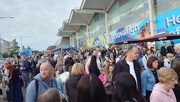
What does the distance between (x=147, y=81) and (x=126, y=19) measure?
19.7 metres

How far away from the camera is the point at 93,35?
37594mm

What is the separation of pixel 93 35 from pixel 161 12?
2175 cm

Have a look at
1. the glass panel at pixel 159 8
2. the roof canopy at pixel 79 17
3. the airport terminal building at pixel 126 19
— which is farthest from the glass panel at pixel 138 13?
the roof canopy at pixel 79 17

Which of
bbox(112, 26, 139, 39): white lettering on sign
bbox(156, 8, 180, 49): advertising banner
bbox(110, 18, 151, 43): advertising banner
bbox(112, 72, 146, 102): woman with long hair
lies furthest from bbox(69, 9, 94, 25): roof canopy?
bbox(112, 72, 146, 102): woman with long hair

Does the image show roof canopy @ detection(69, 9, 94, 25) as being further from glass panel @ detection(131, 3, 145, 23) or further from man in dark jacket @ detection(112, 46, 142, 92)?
man in dark jacket @ detection(112, 46, 142, 92)

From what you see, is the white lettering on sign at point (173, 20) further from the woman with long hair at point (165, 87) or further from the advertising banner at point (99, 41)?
the advertising banner at point (99, 41)

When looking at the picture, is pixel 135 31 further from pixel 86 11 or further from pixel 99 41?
pixel 86 11

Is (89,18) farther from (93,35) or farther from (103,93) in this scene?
(103,93)

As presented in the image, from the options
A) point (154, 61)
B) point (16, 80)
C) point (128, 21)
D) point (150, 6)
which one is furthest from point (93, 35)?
point (154, 61)

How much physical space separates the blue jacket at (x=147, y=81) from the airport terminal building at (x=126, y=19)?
35.2 feet

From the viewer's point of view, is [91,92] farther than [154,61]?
No

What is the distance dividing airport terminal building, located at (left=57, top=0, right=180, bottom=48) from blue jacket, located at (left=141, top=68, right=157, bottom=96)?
35.2ft

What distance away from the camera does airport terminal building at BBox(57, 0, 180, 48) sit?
51.7ft

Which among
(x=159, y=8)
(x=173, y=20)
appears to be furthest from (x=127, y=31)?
(x=173, y=20)
